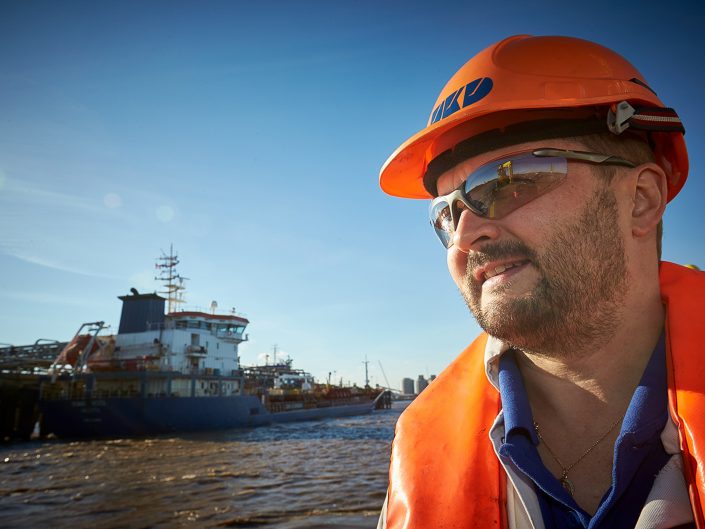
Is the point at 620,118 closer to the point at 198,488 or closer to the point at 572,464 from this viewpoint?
the point at 572,464

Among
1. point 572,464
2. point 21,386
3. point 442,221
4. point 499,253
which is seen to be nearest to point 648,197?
point 499,253

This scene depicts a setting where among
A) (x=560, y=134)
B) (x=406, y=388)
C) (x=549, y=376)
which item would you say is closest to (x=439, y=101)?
(x=560, y=134)

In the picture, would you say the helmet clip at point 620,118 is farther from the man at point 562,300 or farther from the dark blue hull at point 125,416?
the dark blue hull at point 125,416

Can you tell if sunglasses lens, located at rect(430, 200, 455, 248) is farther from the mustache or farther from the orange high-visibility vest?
the orange high-visibility vest

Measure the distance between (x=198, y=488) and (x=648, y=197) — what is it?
991 centimetres

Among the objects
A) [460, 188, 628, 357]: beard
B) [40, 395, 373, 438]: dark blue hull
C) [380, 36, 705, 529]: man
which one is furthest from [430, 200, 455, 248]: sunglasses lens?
[40, 395, 373, 438]: dark blue hull

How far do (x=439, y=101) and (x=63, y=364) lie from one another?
35.4 metres

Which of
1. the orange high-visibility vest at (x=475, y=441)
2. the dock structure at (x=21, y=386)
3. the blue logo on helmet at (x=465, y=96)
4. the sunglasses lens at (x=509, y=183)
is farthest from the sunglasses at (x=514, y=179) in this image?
the dock structure at (x=21, y=386)

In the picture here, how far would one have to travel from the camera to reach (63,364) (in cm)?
2892

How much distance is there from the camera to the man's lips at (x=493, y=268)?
1433mm

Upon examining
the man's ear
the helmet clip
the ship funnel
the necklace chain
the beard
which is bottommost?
the necklace chain

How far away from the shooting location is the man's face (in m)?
1.37

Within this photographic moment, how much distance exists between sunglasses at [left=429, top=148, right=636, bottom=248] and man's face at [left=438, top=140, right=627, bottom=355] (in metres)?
0.03

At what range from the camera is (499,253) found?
1.45 m
